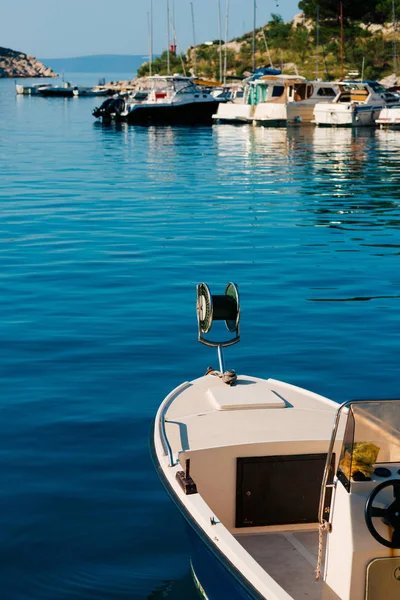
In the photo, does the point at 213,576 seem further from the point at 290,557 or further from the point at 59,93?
the point at 59,93

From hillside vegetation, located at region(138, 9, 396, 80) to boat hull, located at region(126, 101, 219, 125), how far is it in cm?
1393

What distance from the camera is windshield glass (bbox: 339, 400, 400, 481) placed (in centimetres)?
611

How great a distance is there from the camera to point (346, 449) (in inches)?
245

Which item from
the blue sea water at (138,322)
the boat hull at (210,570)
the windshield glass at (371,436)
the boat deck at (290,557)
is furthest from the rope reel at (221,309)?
the windshield glass at (371,436)

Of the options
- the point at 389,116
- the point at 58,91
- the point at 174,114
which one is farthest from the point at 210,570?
the point at 58,91

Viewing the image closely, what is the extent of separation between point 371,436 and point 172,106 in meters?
68.4

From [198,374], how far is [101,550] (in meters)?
5.15

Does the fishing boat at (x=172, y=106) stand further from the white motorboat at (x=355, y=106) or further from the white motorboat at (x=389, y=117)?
the white motorboat at (x=389, y=117)

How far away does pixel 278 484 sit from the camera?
7.96 meters

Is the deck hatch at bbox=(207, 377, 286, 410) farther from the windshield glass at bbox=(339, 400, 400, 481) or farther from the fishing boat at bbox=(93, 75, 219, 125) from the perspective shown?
the fishing boat at bbox=(93, 75, 219, 125)

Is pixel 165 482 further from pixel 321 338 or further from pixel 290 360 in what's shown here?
pixel 321 338

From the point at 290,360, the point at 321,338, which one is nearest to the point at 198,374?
the point at 290,360


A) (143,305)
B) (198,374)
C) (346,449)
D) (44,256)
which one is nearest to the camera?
(346,449)

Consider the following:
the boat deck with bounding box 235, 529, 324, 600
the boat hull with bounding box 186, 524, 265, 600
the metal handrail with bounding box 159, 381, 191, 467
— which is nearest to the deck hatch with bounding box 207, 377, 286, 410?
the metal handrail with bounding box 159, 381, 191, 467
